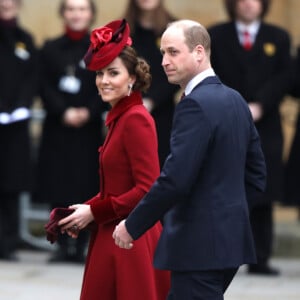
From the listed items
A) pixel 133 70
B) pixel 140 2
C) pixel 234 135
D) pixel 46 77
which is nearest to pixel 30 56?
pixel 46 77

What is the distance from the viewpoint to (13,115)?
9.96m

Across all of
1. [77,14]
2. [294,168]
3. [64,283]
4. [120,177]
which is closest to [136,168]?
[120,177]

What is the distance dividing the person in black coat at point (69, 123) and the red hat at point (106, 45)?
4003 millimetres

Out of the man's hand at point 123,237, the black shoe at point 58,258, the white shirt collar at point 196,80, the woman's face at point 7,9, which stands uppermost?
the white shirt collar at point 196,80

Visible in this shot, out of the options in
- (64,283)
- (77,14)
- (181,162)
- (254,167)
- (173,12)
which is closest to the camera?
(181,162)

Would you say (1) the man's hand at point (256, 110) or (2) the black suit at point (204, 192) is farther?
(1) the man's hand at point (256, 110)

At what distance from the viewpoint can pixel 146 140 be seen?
18.5 ft

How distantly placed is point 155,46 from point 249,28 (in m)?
0.75

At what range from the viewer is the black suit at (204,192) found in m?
5.09

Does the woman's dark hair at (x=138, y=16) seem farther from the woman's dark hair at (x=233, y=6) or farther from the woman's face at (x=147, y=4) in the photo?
the woman's dark hair at (x=233, y=6)

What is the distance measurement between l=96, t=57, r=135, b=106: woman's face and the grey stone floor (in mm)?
2960

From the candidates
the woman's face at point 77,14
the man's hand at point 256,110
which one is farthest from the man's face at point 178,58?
the woman's face at point 77,14

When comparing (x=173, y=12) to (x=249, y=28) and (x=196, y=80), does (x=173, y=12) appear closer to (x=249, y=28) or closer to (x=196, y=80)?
(x=249, y=28)

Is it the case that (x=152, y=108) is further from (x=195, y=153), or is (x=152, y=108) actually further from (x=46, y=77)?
(x=195, y=153)
